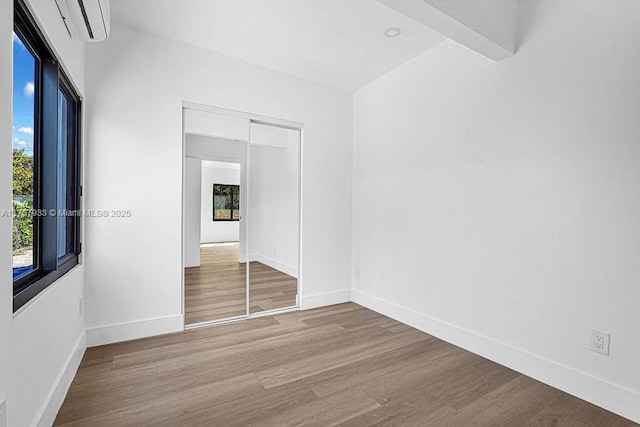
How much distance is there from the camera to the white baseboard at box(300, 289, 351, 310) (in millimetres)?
3746

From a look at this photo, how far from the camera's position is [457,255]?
2.83 meters

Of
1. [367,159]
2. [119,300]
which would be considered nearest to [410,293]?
[367,159]

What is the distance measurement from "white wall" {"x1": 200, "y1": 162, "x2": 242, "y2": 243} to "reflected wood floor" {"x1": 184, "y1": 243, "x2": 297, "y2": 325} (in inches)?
4.0

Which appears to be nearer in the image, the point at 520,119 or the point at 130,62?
the point at 520,119

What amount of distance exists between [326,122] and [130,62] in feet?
6.89

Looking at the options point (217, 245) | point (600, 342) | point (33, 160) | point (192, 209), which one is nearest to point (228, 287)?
point (217, 245)

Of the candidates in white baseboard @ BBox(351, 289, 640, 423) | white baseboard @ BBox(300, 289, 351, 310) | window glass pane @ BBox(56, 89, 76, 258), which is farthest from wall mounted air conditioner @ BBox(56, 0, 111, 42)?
white baseboard @ BBox(351, 289, 640, 423)

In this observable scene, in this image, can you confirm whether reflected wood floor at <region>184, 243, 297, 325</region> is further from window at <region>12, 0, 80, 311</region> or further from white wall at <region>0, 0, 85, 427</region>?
window at <region>12, 0, 80, 311</region>

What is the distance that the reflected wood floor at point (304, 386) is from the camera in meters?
1.80

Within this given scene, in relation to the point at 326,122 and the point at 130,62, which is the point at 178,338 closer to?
the point at 130,62

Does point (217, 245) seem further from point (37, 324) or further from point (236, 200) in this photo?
point (37, 324)

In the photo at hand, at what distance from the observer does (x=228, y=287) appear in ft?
12.0

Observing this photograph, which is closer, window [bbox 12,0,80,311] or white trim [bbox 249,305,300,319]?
window [bbox 12,0,80,311]

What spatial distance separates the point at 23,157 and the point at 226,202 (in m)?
1.88
